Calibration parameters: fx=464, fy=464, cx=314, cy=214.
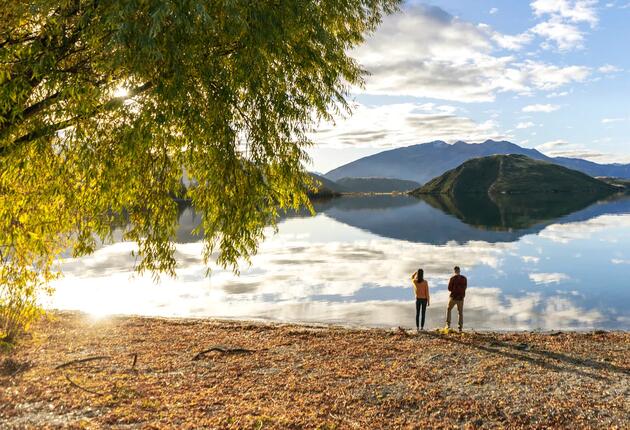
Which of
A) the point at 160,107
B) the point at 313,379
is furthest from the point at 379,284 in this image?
the point at 160,107

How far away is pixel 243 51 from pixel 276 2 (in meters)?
1.44

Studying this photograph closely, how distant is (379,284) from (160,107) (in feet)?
91.3

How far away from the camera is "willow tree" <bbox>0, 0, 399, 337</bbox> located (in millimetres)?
8625

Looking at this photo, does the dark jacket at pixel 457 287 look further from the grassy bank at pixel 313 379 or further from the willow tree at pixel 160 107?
the willow tree at pixel 160 107

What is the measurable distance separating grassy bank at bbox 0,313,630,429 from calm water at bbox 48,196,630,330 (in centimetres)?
640

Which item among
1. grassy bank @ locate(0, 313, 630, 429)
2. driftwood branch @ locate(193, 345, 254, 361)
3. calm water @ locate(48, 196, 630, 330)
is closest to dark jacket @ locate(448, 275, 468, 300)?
grassy bank @ locate(0, 313, 630, 429)

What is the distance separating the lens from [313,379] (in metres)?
13.8

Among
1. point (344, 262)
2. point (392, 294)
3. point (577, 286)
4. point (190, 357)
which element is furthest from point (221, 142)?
point (344, 262)

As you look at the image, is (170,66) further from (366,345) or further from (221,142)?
(366,345)

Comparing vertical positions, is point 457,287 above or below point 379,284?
above

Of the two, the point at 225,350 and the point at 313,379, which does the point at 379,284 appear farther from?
the point at 313,379

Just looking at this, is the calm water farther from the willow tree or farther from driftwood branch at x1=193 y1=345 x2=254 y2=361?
the willow tree

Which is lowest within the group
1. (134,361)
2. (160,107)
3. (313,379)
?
(313,379)

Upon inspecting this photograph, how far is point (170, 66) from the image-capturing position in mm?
9195
